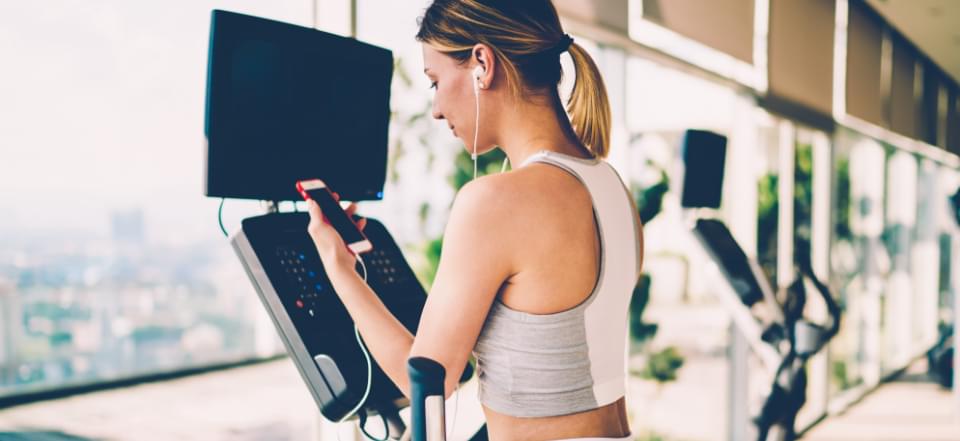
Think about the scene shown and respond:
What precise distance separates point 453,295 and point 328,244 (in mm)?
197

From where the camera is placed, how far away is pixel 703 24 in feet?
10.5

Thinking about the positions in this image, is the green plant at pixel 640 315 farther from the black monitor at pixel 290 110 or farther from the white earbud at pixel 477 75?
the white earbud at pixel 477 75

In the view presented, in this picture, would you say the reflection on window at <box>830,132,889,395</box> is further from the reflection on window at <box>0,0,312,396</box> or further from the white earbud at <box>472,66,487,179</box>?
the white earbud at <box>472,66,487,179</box>

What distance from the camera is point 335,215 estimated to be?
3.55 ft

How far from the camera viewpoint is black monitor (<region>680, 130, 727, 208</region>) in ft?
7.88

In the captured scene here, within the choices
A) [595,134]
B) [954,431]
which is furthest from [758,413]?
[954,431]

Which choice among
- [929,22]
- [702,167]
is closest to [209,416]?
[702,167]

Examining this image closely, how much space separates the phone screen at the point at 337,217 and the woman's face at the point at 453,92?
20cm

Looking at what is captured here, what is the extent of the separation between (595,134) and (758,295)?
157cm

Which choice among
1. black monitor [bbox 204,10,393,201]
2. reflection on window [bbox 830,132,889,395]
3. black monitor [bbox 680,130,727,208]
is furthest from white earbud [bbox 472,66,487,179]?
reflection on window [bbox 830,132,889,395]

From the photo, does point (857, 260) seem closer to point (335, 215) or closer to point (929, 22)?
point (929, 22)

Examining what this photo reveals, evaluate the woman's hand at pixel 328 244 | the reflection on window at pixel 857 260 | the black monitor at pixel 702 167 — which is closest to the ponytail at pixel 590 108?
the woman's hand at pixel 328 244

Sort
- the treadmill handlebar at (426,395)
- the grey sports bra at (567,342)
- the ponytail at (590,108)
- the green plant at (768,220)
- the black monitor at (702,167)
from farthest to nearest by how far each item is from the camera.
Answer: the green plant at (768,220), the black monitor at (702,167), the ponytail at (590,108), the grey sports bra at (567,342), the treadmill handlebar at (426,395)

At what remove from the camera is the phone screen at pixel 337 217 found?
1070 mm
